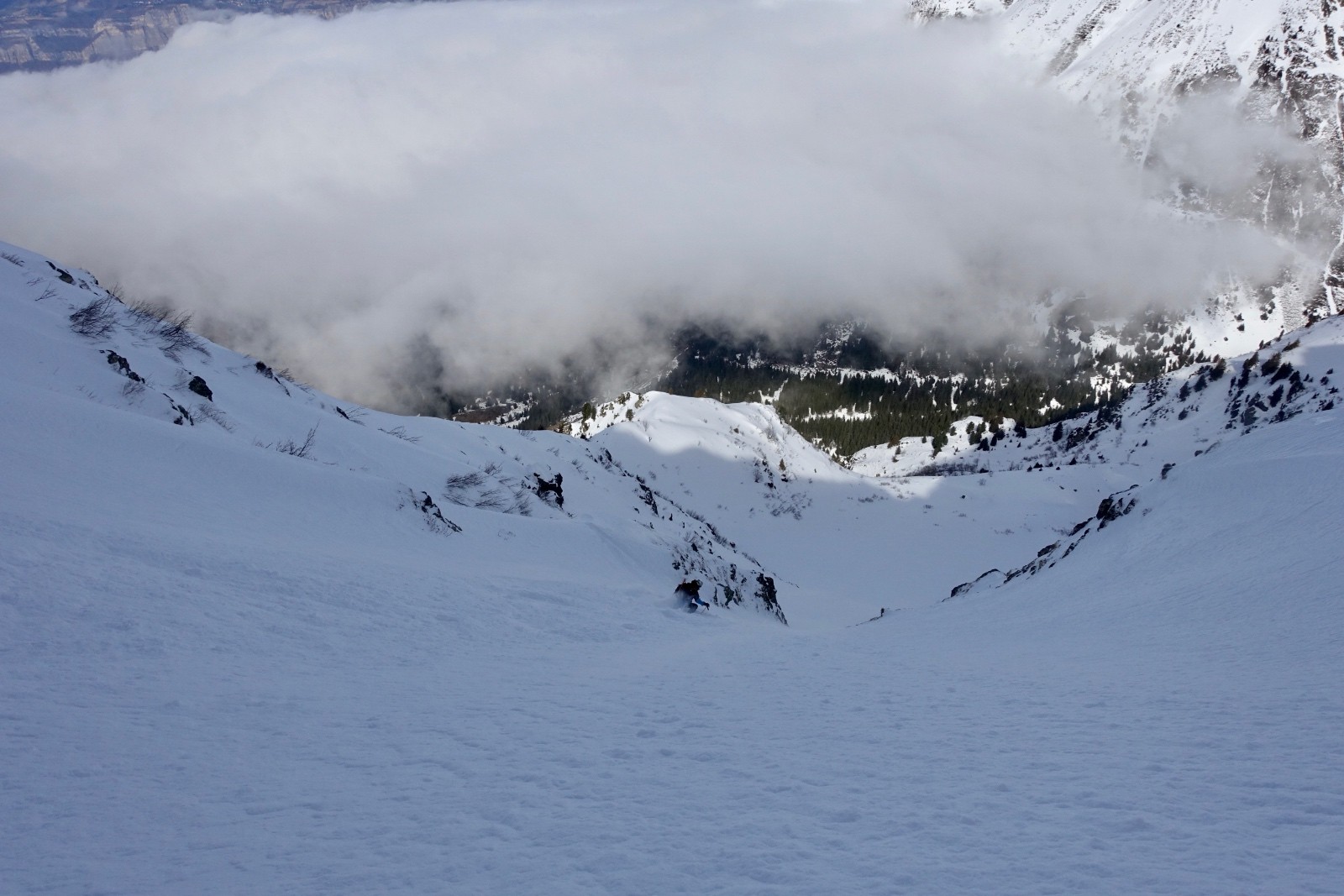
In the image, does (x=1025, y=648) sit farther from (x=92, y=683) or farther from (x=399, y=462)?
(x=399, y=462)

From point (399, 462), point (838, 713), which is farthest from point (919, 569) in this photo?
point (838, 713)

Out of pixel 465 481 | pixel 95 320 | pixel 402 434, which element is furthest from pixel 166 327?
pixel 465 481

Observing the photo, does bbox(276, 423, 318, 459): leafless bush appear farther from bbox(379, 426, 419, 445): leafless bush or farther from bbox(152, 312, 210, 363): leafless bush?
bbox(379, 426, 419, 445): leafless bush

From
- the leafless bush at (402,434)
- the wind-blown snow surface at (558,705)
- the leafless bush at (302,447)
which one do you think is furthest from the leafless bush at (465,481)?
the wind-blown snow surface at (558,705)

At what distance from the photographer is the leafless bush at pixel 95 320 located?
17622 millimetres

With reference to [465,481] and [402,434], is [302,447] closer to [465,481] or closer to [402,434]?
[465,481]

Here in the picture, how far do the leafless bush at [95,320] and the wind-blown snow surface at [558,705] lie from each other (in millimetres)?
622

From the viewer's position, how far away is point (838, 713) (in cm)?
692

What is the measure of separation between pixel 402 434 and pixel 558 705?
24290 mm

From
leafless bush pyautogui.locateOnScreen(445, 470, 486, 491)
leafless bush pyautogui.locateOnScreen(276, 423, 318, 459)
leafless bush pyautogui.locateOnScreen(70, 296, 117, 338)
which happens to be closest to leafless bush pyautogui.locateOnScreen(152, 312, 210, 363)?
leafless bush pyautogui.locateOnScreen(70, 296, 117, 338)

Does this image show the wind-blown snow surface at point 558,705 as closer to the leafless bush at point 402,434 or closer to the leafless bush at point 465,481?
the leafless bush at point 465,481

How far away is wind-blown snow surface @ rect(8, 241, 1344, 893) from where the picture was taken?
3.68 meters

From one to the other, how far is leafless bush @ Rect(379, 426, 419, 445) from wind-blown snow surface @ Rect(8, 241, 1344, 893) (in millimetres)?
11034

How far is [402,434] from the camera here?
28688 mm
